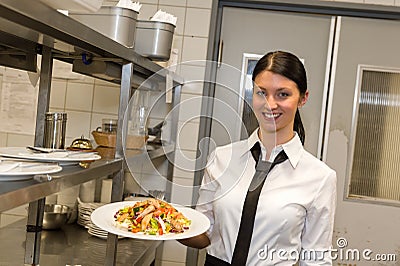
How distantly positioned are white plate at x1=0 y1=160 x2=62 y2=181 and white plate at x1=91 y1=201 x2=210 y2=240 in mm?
210

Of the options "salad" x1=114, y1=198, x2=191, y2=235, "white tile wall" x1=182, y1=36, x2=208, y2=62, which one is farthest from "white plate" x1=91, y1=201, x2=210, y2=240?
"white tile wall" x1=182, y1=36, x2=208, y2=62

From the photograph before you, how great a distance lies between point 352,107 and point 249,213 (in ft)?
4.10

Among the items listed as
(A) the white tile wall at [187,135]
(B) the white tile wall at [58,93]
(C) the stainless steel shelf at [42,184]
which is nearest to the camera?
(C) the stainless steel shelf at [42,184]

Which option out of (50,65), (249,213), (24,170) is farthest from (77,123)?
(24,170)

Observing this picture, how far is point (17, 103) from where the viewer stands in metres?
2.57

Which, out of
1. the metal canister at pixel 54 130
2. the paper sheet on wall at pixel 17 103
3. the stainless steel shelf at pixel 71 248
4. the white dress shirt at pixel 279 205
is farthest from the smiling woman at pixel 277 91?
the paper sheet on wall at pixel 17 103

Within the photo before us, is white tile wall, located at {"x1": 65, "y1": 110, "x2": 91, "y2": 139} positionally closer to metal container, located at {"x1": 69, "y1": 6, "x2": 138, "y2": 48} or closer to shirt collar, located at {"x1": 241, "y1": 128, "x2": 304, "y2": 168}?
metal container, located at {"x1": 69, "y1": 6, "x2": 138, "y2": 48}

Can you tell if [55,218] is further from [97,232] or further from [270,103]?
[270,103]

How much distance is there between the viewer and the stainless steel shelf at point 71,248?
1679 mm

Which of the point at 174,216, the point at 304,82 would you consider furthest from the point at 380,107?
the point at 174,216

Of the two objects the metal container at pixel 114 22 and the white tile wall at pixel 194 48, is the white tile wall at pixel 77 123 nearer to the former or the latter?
the white tile wall at pixel 194 48

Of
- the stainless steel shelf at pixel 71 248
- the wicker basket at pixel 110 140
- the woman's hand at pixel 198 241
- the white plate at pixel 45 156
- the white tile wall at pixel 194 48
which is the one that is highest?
the white tile wall at pixel 194 48

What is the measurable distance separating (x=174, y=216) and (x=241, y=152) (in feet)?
1.32

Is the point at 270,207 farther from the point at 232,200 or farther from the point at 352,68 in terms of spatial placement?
the point at 352,68
